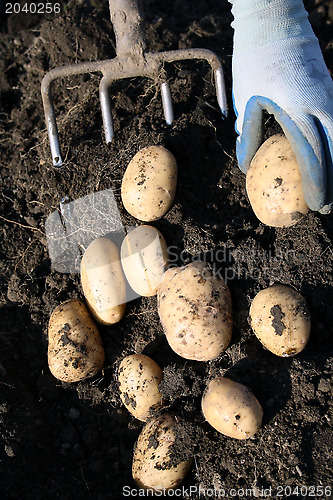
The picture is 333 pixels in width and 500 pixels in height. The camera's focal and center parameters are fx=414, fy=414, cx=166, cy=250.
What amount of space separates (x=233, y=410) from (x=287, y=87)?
1488 millimetres

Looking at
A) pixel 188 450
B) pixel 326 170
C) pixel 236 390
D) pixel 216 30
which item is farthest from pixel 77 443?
pixel 216 30

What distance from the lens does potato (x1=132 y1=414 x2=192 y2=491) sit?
1.82 meters

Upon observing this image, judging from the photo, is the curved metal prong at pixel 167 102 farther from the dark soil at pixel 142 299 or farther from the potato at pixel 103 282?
the potato at pixel 103 282

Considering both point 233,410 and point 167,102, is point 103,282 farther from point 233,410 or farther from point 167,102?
point 167,102

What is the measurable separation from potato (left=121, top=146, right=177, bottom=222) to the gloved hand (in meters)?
0.42

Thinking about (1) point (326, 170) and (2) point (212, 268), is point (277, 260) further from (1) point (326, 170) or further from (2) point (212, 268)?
(1) point (326, 170)

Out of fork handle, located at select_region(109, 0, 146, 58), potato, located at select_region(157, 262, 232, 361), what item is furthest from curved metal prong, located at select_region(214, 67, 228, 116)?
potato, located at select_region(157, 262, 232, 361)

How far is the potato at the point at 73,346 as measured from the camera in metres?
1.99

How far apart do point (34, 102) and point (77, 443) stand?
2.12m

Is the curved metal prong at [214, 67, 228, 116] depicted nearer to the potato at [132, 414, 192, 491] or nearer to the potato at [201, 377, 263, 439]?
the potato at [201, 377, 263, 439]

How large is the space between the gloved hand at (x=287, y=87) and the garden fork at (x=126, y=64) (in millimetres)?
249

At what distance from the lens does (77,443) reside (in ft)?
6.81

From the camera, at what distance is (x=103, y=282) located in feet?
6.69

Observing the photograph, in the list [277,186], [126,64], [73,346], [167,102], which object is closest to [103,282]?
[73,346]
